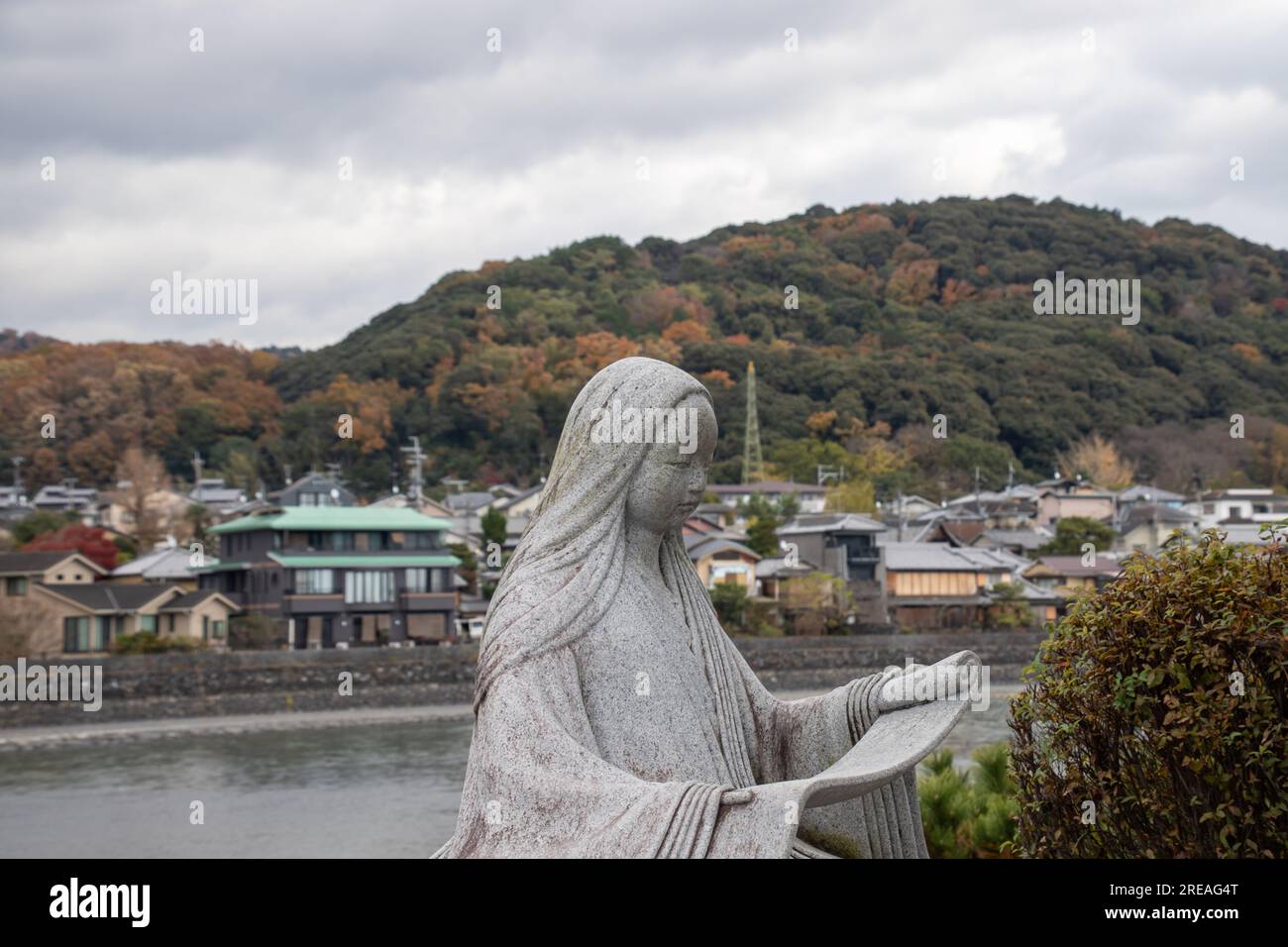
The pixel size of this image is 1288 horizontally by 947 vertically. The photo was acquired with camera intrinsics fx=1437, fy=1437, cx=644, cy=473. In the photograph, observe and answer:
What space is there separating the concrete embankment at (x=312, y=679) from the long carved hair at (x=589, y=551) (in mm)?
26112

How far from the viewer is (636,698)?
402 cm

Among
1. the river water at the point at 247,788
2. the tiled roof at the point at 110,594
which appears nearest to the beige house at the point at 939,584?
the river water at the point at 247,788

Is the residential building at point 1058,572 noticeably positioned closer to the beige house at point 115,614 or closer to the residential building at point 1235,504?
the residential building at point 1235,504

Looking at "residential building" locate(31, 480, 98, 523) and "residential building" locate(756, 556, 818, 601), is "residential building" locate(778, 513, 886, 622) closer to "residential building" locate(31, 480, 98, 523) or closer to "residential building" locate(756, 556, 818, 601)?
"residential building" locate(756, 556, 818, 601)

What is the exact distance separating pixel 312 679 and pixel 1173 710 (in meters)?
31.4

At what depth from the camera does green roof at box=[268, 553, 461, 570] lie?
37469 millimetres

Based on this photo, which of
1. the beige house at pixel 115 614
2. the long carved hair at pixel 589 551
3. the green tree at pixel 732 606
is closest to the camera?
the long carved hair at pixel 589 551

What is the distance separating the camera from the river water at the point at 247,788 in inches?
698

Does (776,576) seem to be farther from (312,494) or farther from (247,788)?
(247,788)

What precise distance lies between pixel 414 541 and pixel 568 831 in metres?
36.6

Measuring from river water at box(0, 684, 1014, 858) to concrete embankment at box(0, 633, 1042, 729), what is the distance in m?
Answer: 1.16

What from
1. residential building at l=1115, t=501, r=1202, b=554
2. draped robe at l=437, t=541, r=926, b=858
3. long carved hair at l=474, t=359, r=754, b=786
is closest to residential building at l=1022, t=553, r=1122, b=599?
residential building at l=1115, t=501, r=1202, b=554

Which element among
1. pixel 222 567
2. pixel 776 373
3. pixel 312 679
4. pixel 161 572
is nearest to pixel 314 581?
pixel 222 567
